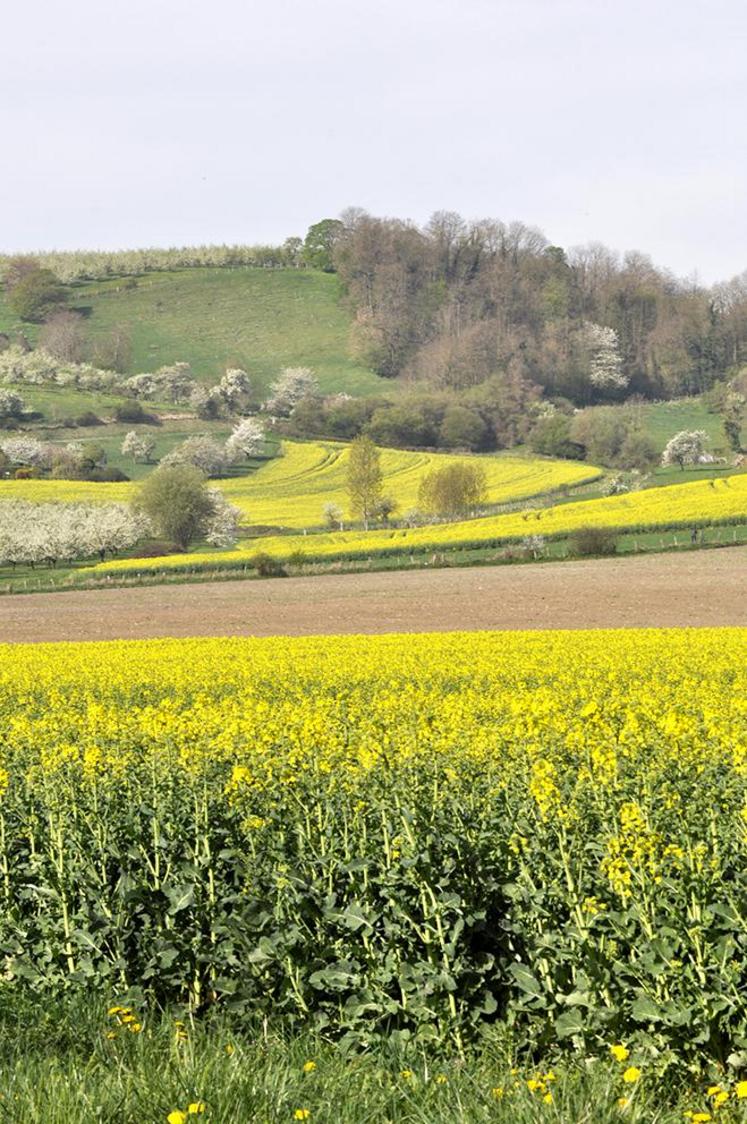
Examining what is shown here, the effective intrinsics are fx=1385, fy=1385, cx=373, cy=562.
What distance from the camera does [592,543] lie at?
56.1 meters

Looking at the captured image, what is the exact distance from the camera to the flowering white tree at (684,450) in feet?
A: 366

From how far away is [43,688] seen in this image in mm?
19625

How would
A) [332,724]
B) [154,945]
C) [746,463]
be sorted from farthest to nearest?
[746,463], [332,724], [154,945]

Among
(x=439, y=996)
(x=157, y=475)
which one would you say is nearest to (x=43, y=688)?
(x=439, y=996)

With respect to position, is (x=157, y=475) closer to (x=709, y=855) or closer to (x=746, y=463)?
(x=746, y=463)

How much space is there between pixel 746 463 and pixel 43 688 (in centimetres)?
8431

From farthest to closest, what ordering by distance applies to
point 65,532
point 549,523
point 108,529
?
point 108,529 < point 65,532 < point 549,523

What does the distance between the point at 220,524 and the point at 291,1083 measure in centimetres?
8155

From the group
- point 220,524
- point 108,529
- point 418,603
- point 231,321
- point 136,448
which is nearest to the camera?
point 418,603

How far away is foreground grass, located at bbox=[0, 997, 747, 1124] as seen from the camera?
5.61 metres

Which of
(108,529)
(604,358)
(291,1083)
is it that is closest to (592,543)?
(108,529)

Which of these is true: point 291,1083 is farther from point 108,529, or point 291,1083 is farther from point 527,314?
A: point 527,314

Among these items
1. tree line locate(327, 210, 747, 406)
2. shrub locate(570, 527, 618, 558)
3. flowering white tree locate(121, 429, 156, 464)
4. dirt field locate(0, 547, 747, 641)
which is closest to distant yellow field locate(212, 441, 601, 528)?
flowering white tree locate(121, 429, 156, 464)

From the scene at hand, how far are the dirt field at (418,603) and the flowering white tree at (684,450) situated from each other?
59387 mm
